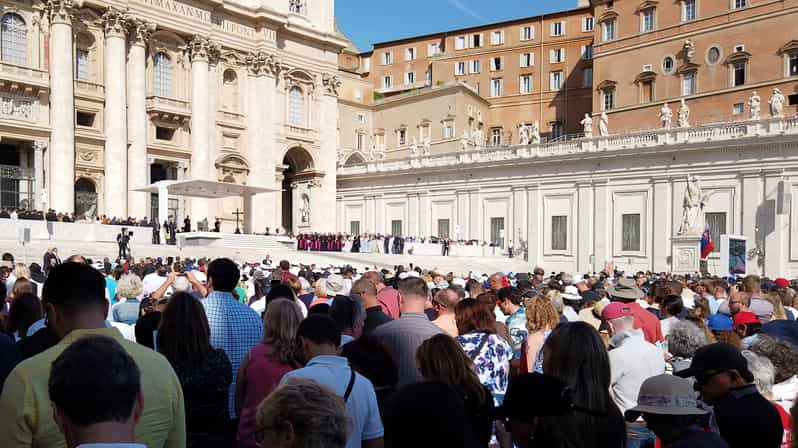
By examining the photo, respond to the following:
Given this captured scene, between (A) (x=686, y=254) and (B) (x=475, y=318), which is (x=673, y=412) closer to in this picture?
(B) (x=475, y=318)

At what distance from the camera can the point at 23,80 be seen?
34500 mm

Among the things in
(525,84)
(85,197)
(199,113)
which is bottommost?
(85,197)

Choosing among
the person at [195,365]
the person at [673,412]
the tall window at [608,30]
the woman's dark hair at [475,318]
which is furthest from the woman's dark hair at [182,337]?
the tall window at [608,30]

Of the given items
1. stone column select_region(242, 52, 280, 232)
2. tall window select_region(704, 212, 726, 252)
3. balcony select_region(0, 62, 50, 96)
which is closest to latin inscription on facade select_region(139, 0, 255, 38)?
stone column select_region(242, 52, 280, 232)

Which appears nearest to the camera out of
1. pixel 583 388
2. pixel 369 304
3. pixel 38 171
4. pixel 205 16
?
pixel 583 388

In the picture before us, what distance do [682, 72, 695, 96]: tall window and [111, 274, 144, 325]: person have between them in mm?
47824

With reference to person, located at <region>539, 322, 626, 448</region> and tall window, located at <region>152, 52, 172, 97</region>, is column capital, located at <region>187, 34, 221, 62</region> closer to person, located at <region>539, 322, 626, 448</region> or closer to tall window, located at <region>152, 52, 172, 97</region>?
tall window, located at <region>152, 52, 172, 97</region>

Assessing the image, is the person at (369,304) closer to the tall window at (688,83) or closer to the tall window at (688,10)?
the tall window at (688,83)

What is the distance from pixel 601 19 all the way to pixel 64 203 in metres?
40.2

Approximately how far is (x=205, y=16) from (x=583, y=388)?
43.4 meters

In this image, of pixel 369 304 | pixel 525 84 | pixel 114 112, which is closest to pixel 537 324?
pixel 369 304

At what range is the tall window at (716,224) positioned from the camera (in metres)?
35.8

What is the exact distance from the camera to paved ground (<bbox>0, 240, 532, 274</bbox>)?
2602 centimetres

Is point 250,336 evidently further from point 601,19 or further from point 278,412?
point 601,19
